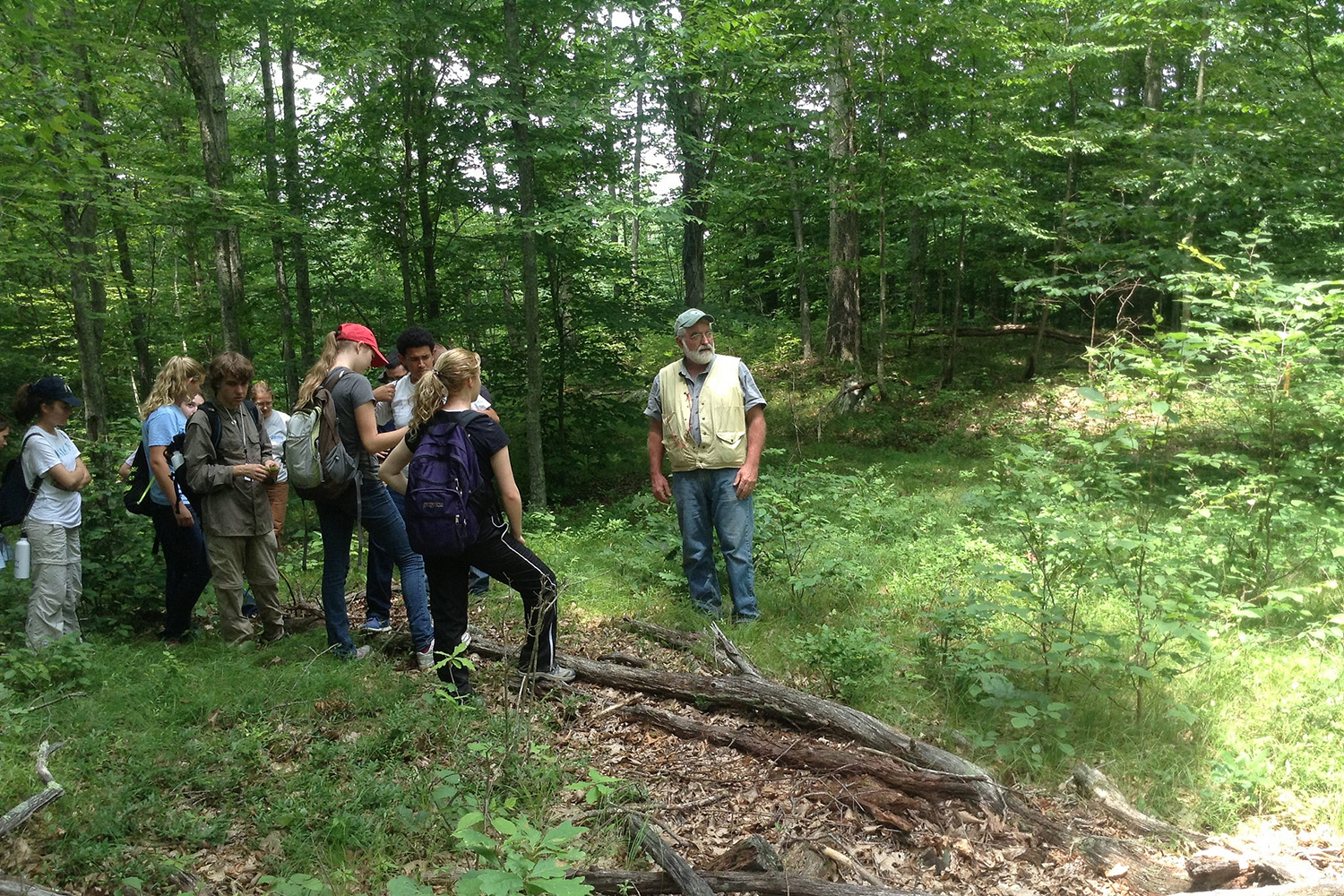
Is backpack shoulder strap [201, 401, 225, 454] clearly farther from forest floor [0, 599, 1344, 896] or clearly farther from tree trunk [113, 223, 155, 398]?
tree trunk [113, 223, 155, 398]

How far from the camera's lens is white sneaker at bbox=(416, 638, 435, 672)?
15.0 ft

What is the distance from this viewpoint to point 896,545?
7.01 metres

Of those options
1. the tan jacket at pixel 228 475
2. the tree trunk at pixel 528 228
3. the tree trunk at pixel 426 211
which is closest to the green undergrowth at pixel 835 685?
the tan jacket at pixel 228 475

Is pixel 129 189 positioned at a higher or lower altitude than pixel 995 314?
higher

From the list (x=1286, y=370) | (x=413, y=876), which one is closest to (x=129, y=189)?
(x=413, y=876)

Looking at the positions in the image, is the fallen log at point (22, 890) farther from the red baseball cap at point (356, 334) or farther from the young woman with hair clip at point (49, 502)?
the red baseball cap at point (356, 334)

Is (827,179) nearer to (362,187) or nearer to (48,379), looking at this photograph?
(362,187)

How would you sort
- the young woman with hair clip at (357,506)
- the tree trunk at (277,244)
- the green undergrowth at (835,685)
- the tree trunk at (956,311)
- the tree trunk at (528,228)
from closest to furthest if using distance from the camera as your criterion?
the green undergrowth at (835,685)
the young woman with hair clip at (357,506)
the tree trunk at (528,228)
the tree trunk at (277,244)
the tree trunk at (956,311)

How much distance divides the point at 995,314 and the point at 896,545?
49.2ft

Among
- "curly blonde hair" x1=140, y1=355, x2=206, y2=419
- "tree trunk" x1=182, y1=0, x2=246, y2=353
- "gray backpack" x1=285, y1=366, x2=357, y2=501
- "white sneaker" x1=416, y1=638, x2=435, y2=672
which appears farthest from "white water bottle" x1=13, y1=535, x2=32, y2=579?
"tree trunk" x1=182, y1=0, x2=246, y2=353

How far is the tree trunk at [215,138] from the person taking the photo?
31.0 feet

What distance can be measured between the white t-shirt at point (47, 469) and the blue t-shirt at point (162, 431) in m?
0.42

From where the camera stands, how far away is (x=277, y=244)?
12.3 meters

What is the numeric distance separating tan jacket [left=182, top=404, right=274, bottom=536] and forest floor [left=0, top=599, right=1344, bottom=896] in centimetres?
145
